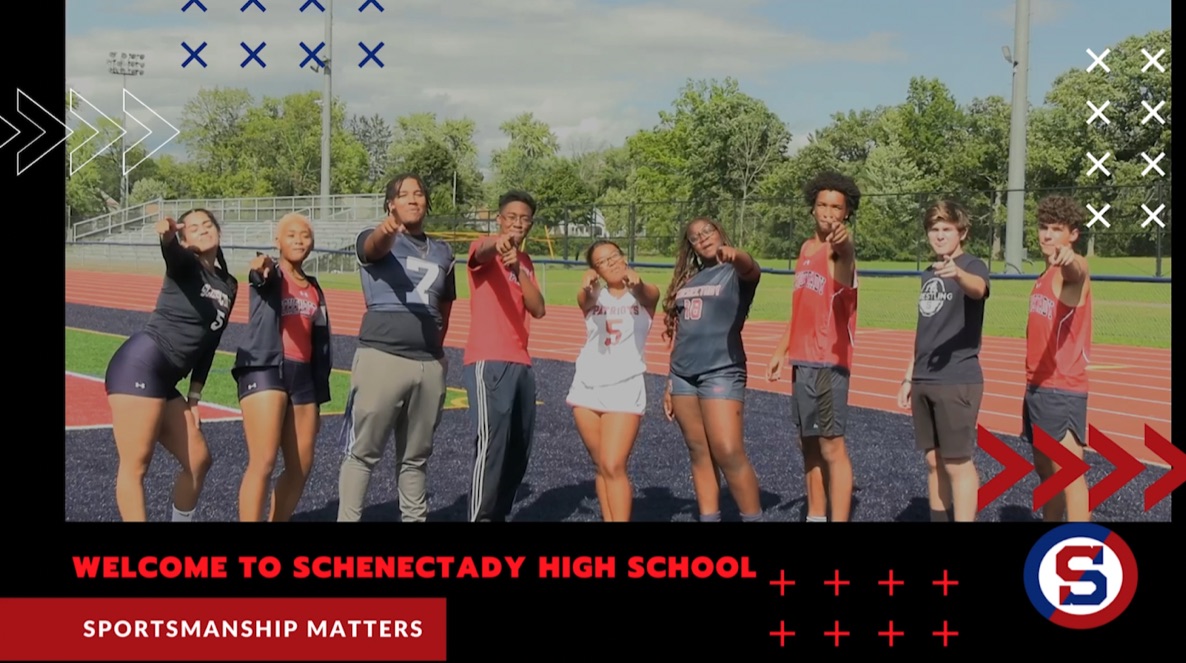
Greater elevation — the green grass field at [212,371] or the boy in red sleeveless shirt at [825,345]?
the boy in red sleeveless shirt at [825,345]

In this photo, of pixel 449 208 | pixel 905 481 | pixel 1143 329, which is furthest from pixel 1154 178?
pixel 449 208

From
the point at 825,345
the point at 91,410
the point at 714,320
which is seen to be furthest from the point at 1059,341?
the point at 91,410

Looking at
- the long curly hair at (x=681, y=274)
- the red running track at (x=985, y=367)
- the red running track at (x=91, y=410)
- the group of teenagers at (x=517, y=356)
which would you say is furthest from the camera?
the red running track at (x=985, y=367)

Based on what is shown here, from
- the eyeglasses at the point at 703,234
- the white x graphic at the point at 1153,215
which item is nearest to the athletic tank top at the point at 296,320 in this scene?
the eyeglasses at the point at 703,234

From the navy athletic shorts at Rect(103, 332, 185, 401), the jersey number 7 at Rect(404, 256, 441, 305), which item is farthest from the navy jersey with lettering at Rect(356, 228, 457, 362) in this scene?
the navy athletic shorts at Rect(103, 332, 185, 401)

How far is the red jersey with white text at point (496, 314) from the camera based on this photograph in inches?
209

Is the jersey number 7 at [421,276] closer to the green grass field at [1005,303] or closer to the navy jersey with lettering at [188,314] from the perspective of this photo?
the navy jersey with lettering at [188,314]

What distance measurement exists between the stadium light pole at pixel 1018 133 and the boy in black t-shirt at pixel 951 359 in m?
13.6

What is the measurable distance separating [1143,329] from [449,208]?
33.4 metres

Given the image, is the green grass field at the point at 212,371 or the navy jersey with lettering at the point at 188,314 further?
the green grass field at the point at 212,371

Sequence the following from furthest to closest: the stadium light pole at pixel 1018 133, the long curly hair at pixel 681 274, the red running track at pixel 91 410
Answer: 1. the stadium light pole at pixel 1018 133
2. the red running track at pixel 91 410
3. the long curly hair at pixel 681 274

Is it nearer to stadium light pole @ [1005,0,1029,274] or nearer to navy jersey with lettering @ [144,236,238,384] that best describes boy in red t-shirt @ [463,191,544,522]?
navy jersey with lettering @ [144,236,238,384]

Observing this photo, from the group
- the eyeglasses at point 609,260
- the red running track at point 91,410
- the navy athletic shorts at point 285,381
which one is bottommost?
the red running track at point 91,410

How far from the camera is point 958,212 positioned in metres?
5.11
